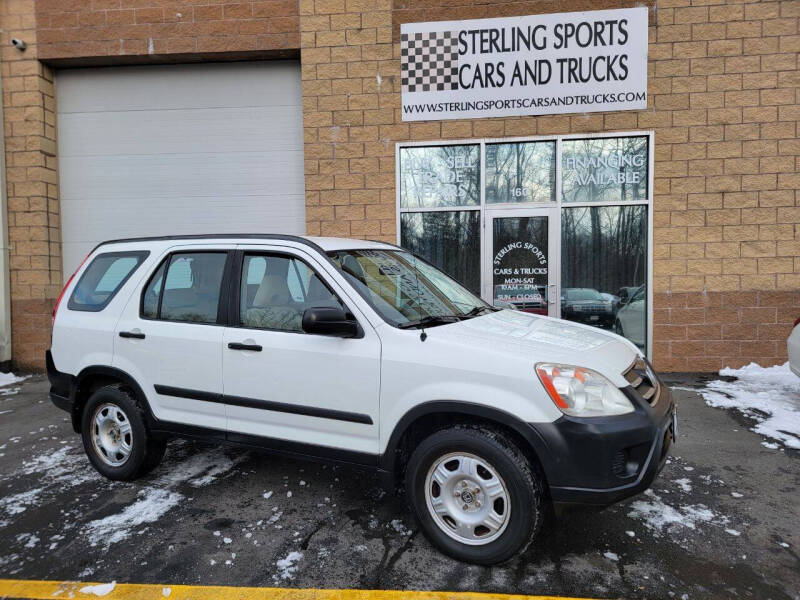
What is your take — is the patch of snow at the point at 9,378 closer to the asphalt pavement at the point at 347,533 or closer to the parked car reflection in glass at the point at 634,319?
the asphalt pavement at the point at 347,533

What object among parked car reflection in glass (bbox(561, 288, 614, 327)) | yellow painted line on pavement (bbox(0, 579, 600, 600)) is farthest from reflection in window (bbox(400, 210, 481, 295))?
yellow painted line on pavement (bbox(0, 579, 600, 600))

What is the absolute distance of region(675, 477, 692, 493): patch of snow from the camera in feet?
12.6

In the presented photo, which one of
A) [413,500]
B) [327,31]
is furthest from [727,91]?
[413,500]

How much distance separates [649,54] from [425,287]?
564 centimetres

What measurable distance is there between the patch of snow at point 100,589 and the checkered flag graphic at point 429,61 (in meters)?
6.77

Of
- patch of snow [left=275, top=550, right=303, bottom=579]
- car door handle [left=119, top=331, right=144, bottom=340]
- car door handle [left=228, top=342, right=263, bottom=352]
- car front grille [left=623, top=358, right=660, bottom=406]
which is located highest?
car door handle [left=119, top=331, right=144, bottom=340]

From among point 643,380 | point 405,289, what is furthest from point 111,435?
point 643,380

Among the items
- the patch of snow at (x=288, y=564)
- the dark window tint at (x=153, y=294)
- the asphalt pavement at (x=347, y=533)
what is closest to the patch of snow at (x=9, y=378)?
the asphalt pavement at (x=347, y=533)

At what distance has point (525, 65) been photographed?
7516 millimetres

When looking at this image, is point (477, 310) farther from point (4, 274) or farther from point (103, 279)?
point (4, 274)

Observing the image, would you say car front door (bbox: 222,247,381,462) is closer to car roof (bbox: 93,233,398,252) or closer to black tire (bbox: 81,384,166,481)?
car roof (bbox: 93,233,398,252)

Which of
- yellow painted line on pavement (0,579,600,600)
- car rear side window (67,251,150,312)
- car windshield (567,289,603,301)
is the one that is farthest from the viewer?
car windshield (567,289,603,301)

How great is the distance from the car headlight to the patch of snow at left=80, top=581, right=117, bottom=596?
2.34m

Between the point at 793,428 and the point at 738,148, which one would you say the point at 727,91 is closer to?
the point at 738,148
